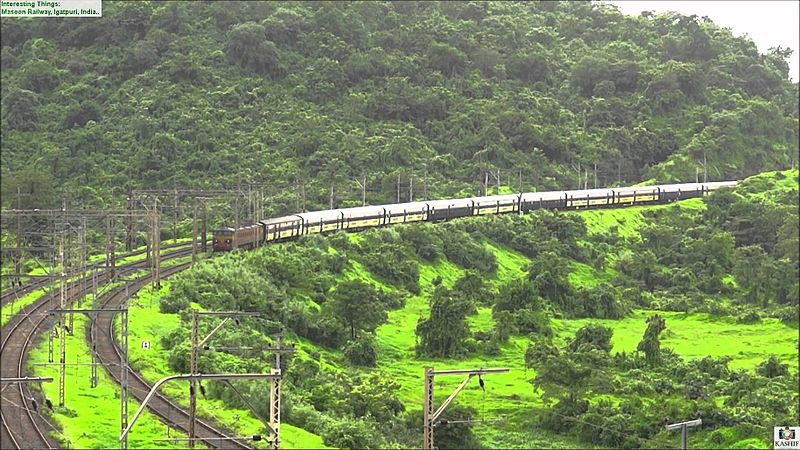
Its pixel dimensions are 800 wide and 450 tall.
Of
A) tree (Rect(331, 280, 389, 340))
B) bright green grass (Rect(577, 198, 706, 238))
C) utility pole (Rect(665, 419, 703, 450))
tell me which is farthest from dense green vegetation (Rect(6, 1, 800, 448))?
utility pole (Rect(665, 419, 703, 450))

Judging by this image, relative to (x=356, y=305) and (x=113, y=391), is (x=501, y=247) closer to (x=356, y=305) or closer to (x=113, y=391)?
(x=356, y=305)

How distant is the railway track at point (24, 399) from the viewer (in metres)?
34.1

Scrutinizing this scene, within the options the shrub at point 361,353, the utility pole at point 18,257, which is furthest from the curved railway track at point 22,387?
the shrub at point 361,353

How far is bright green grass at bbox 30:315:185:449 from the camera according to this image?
3475 cm

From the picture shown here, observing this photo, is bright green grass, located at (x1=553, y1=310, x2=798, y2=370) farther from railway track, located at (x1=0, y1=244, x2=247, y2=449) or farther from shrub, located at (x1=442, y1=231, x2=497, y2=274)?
railway track, located at (x1=0, y1=244, x2=247, y2=449)

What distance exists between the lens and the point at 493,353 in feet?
197

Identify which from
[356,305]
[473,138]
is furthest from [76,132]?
[356,305]

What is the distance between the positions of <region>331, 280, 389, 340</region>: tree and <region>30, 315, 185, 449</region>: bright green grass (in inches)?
642

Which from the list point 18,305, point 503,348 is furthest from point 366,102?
point 18,305

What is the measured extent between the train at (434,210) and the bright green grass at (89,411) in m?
23.7

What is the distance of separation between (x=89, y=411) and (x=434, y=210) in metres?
50.3

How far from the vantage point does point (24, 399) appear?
37906 millimetres

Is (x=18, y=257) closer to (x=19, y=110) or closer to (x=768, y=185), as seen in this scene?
(x=19, y=110)

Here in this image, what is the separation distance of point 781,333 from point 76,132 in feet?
189
